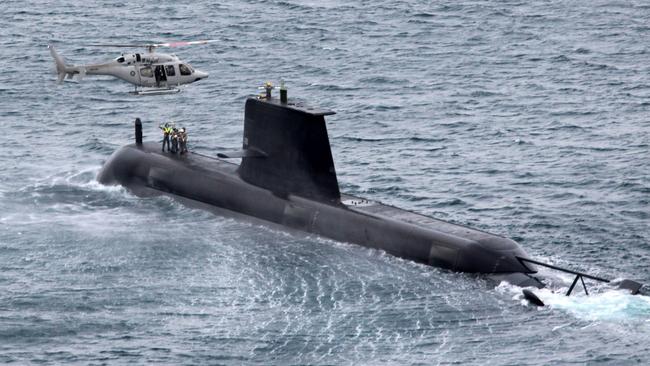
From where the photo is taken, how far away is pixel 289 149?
56062 mm

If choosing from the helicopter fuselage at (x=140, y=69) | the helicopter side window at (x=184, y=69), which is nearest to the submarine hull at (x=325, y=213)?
the helicopter fuselage at (x=140, y=69)

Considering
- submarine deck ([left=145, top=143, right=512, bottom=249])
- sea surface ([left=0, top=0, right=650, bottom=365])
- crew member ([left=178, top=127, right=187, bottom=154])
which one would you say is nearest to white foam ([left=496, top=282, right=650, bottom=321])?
sea surface ([left=0, top=0, right=650, bottom=365])

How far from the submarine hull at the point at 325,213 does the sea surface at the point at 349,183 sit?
664mm

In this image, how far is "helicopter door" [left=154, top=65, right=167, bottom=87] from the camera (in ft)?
209

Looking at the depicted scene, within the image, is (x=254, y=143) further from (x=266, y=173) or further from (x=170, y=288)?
(x=170, y=288)

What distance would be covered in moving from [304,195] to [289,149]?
6.68 ft

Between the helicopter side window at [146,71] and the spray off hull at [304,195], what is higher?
the helicopter side window at [146,71]

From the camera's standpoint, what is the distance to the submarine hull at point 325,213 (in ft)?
165

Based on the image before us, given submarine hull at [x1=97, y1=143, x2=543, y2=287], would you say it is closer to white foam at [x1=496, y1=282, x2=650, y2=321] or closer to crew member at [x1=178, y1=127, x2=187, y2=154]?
crew member at [x1=178, y1=127, x2=187, y2=154]

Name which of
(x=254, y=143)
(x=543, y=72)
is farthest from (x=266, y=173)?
(x=543, y=72)

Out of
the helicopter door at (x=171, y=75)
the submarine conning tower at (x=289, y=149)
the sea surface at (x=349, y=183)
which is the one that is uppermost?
the helicopter door at (x=171, y=75)

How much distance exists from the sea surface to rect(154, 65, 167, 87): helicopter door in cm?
537

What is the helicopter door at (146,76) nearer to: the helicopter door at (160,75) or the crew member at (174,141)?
the helicopter door at (160,75)

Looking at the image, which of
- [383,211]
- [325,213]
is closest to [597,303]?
[383,211]
